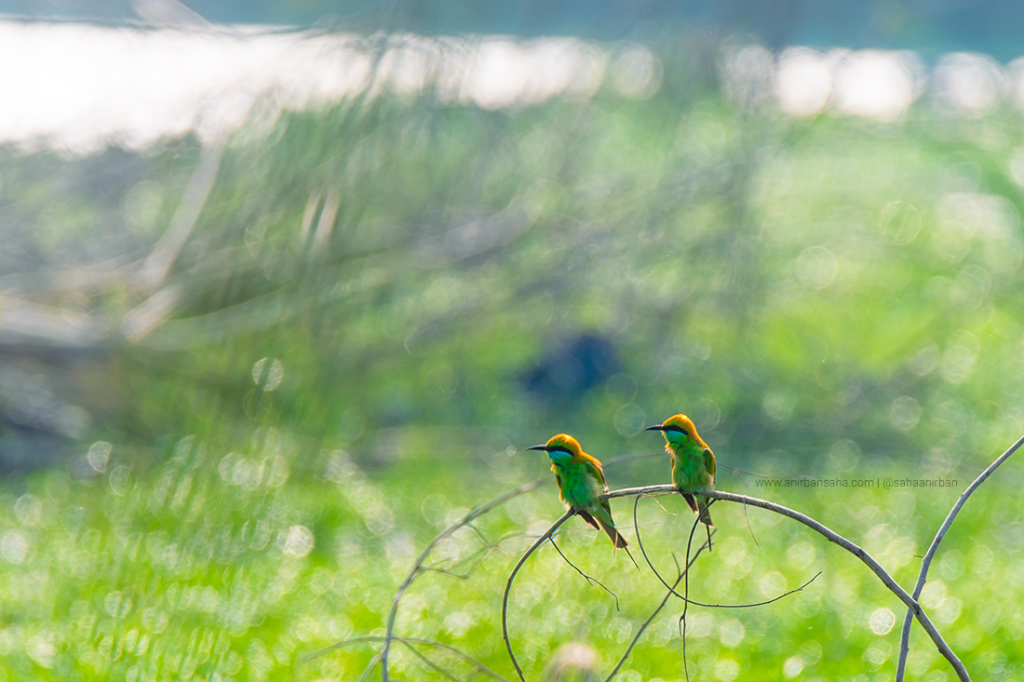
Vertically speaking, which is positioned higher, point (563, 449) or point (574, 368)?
point (563, 449)

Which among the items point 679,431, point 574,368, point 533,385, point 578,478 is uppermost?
point 679,431

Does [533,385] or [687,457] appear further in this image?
[533,385]

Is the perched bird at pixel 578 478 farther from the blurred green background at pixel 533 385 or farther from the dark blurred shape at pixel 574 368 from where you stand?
the dark blurred shape at pixel 574 368

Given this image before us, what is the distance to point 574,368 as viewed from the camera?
4.02 metres

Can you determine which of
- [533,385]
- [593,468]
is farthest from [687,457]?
[533,385]

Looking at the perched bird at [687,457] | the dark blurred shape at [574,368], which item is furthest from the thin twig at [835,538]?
the dark blurred shape at [574,368]

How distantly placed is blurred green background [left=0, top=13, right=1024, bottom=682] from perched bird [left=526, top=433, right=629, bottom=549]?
0.67 metres

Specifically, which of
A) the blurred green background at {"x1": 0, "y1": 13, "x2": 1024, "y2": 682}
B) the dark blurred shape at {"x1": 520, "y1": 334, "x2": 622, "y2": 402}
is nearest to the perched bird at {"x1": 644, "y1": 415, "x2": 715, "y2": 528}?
the blurred green background at {"x1": 0, "y1": 13, "x2": 1024, "y2": 682}

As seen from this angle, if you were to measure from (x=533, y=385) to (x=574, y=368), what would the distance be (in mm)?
217

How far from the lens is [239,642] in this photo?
6.98ft

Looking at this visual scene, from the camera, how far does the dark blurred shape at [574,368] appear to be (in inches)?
156

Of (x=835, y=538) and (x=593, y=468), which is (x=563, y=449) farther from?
(x=835, y=538)

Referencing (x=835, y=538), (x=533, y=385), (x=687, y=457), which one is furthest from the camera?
(x=533, y=385)

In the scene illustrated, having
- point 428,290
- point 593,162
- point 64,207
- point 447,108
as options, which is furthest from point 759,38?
point 64,207
